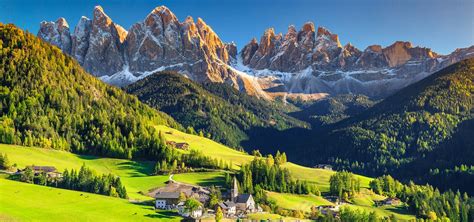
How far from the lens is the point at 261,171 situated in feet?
617

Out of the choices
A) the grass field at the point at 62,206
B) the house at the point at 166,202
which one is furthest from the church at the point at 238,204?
the grass field at the point at 62,206

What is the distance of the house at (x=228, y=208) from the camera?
143 m

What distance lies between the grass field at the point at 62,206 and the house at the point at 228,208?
16.1 m

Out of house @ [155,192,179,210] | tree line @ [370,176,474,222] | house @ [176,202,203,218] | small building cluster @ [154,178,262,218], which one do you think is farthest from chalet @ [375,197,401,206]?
house @ [155,192,179,210]

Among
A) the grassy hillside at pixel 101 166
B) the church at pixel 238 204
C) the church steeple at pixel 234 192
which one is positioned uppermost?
the grassy hillside at pixel 101 166

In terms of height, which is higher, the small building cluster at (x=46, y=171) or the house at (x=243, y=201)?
the small building cluster at (x=46, y=171)

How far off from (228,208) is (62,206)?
42.2 metres

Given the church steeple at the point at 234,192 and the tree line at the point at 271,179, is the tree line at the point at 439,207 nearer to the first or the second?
the tree line at the point at 271,179

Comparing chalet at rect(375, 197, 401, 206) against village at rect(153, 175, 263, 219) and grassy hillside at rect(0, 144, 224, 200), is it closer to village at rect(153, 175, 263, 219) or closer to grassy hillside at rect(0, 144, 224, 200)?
village at rect(153, 175, 263, 219)

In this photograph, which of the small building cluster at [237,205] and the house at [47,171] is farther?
the house at [47,171]

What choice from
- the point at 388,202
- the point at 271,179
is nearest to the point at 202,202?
the point at 271,179

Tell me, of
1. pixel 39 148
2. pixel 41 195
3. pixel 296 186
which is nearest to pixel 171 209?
pixel 41 195

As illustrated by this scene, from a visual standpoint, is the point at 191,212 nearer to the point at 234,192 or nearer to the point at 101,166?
the point at 234,192

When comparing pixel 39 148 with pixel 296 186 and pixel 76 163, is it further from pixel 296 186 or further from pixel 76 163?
pixel 296 186
